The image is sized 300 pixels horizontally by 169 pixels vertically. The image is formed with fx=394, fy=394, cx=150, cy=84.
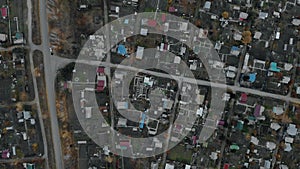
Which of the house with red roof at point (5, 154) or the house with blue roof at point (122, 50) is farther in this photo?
the house with blue roof at point (122, 50)

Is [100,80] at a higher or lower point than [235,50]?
lower

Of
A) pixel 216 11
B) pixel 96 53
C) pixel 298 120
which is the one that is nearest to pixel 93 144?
pixel 96 53

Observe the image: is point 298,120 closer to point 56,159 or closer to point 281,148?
point 281,148

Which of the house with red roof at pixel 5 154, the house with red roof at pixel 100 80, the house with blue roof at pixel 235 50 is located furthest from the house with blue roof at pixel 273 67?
the house with red roof at pixel 5 154

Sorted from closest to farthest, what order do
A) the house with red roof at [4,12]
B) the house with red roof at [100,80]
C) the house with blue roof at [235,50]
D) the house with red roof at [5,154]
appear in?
the house with red roof at [4,12], the house with red roof at [5,154], the house with red roof at [100,80], the house with blue roof at [235,50]

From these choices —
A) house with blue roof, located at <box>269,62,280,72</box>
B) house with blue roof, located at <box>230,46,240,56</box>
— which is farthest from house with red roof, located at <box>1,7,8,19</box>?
house with blue roof, located at <box>269,62,280,72</box>

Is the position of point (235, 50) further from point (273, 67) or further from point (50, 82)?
point (50, 82)

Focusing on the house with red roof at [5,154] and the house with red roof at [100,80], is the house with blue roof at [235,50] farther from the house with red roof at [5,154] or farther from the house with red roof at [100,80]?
the house with red roof at [5,154]

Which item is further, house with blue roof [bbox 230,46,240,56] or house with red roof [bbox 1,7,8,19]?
house with blue roof [bbox 230,46,240,56]

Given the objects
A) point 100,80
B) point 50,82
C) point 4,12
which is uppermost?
point 4,12

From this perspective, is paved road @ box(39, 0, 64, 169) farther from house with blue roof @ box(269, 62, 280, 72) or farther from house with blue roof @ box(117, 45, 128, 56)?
house with blue roof @ box(269, 62, 280, 72)

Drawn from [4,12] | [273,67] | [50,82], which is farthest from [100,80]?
[273,67]
